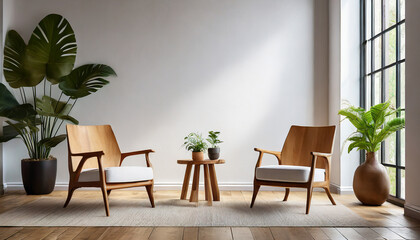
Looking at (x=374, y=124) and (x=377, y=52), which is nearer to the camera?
(x=374, y=124)

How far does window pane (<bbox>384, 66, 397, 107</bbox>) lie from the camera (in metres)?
→ 4.52

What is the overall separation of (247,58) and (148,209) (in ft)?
7.95

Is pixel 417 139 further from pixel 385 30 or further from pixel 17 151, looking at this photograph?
pixel 17 151

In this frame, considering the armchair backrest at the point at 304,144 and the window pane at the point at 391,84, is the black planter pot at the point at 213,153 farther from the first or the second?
the window pane at the point at 391,84

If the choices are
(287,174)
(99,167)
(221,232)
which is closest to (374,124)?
(287,174)

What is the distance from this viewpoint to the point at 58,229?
3363mm

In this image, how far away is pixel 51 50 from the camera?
5285mm

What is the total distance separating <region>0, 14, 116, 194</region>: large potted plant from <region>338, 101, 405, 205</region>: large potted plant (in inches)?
119

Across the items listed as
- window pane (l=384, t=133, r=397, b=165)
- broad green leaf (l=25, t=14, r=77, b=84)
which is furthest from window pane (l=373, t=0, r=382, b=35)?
broad green leaf (l=25, t=14, r=77, b=84)

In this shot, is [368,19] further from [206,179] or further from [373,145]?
[206,179]

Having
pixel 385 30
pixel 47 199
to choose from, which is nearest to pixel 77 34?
pixel 47 199

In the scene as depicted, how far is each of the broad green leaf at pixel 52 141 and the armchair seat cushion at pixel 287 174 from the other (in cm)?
238

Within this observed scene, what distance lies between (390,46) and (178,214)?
2.75m

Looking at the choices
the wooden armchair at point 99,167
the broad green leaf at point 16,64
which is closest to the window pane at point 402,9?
the wooden armchair at point 99,167
